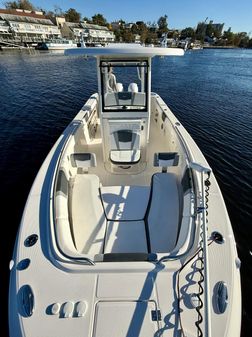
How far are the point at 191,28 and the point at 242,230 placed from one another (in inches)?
4470

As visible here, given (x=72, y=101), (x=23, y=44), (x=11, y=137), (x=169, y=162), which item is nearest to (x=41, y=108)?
(x=72, y=101)

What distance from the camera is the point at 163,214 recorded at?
2.93 meters

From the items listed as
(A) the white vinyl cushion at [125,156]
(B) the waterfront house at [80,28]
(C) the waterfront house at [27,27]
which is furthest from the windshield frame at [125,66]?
(B) the waterfront house at [80,28]

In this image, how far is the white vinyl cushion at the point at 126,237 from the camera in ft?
8.83

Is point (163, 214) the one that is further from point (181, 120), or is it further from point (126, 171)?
point (181, 120)

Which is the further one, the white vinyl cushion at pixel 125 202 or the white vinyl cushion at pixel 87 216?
the white vinyl cushion at pixel 125 202

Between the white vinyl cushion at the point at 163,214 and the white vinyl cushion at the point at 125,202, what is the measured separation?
21 cm

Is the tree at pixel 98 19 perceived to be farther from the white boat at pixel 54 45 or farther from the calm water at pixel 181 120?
the calm water at pixel 181 120

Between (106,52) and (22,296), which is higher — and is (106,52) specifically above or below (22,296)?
above

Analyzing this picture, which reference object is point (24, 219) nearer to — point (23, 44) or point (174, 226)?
point (174, 226)

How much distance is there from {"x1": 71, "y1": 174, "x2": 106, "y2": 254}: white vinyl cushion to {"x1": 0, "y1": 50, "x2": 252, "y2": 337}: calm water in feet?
5.51

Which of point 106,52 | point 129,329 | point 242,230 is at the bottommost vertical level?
point 242,230

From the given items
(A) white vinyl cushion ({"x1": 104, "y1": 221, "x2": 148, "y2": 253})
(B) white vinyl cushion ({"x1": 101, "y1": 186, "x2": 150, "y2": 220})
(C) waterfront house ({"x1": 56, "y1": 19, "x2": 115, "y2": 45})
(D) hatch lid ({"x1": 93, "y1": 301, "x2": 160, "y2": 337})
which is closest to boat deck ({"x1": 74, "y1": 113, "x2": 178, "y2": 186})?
(B) white vinyl cushion ({"x1": 101, "y1": 186, "x2": 150, "y2": 220})

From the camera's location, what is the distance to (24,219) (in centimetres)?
249
